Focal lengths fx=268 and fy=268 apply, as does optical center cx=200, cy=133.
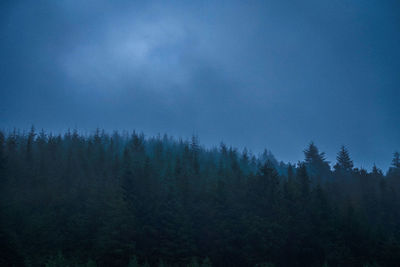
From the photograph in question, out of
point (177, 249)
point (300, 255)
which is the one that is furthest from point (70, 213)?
point (300, 255)

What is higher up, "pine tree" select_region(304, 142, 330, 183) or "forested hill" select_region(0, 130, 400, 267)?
"pine tree" select_region(304, 142, 330, 183)

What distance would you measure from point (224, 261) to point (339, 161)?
62716 mm

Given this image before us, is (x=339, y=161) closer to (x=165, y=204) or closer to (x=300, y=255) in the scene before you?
Answer: (x=300, y=255)

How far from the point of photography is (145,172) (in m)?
53.3

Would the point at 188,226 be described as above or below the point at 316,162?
below

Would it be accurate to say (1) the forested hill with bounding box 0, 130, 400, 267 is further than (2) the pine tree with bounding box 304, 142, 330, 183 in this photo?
No

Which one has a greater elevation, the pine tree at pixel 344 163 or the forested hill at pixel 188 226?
the pine tree at pixel 344 163

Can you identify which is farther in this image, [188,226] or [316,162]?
[316,162]

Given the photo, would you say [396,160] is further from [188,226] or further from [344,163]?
[188,226]

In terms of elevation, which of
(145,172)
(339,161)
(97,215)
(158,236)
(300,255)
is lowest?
(300,255)

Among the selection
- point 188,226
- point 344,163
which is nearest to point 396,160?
point 344,163

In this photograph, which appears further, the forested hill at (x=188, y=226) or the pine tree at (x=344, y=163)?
the pine tree at (x=344, y=163)

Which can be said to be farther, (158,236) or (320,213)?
(320,213)

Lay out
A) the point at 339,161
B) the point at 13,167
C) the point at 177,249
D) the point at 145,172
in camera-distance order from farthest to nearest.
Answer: the point at 339,161, the point at 13,167, the point at 145,172, the point at 177,249
